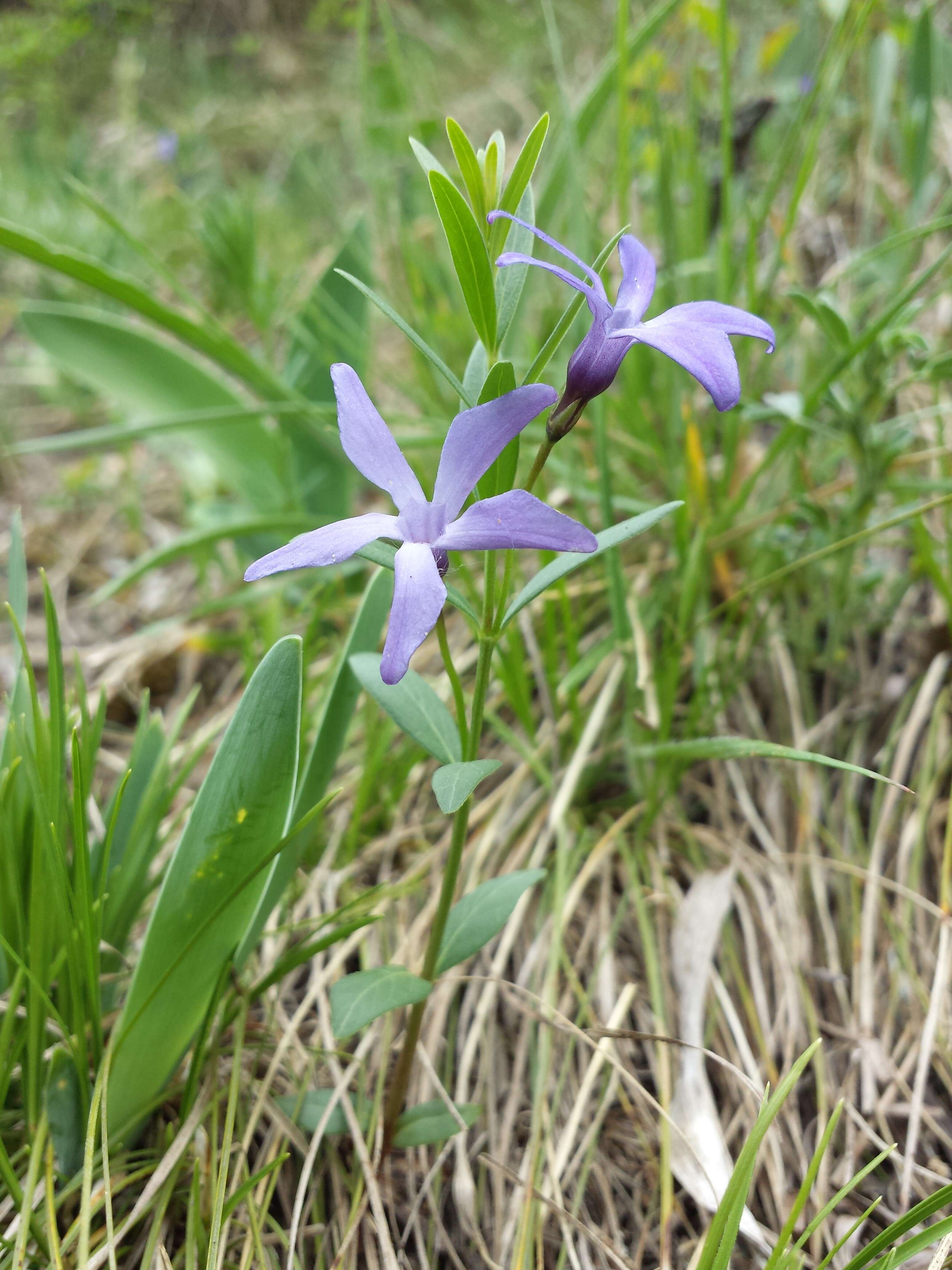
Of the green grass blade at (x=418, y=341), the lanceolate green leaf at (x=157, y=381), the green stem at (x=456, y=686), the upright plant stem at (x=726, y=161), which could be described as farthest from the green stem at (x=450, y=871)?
the lanceolate green leaf at (x=157, y=381)

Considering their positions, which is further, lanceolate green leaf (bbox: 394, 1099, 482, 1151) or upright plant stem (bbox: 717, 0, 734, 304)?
upright plant stem (bbox: 717, 0, 734, 304)

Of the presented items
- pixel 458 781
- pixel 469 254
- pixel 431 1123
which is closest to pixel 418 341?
pixel 469 254

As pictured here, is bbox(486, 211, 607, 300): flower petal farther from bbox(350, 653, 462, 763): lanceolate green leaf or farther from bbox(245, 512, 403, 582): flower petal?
bbox(350, 653, 462, 763): lanceolate green leaf

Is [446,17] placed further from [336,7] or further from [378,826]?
[378,826]

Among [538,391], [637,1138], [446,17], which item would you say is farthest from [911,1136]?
[446,17]

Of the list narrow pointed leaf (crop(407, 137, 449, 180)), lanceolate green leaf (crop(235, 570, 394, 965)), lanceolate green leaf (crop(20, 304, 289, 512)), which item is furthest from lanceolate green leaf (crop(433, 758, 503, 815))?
lanceolate green leaf (crop(20, 304, 289, 512))

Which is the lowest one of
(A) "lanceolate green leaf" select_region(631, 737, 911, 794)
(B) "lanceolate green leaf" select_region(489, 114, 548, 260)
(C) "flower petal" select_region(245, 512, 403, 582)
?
(A) "lanceolate green leaf" select_region(631, 737, 911, 794)

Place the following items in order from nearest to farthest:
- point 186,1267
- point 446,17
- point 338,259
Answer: point 186,1267
point 338,259
point 446,17

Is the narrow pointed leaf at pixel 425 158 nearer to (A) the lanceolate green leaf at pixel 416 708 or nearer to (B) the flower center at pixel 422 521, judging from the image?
(B) the flower center at pixel 422 521
